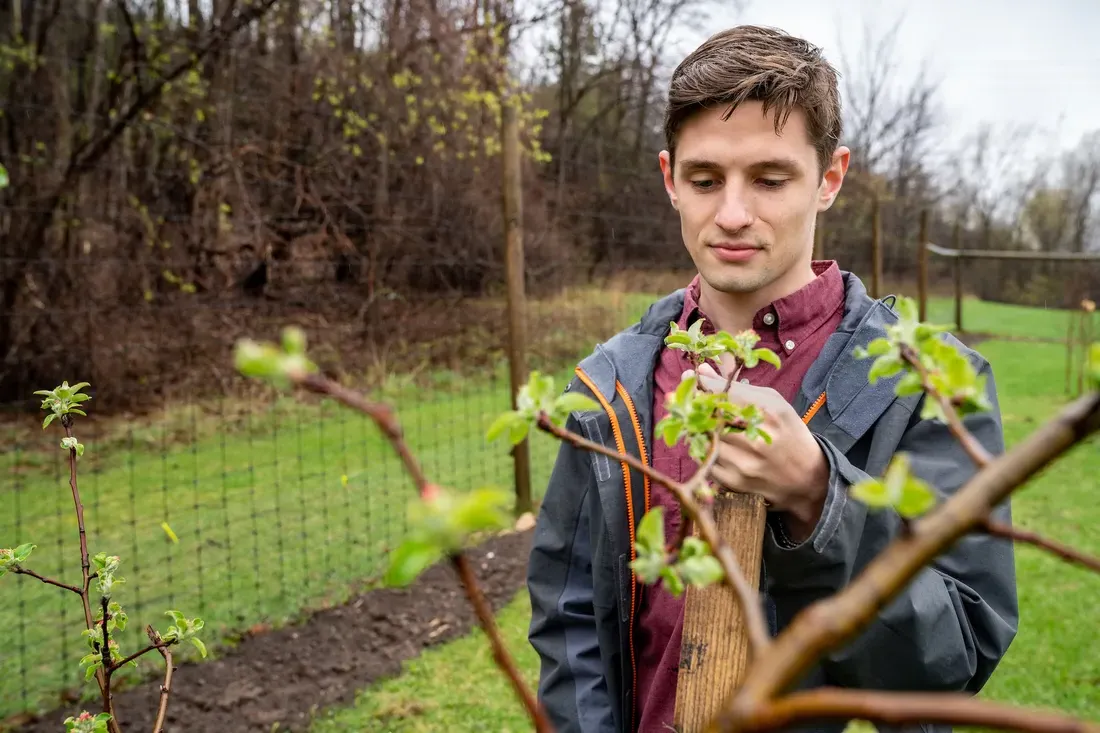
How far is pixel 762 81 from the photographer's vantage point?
161 centimetres

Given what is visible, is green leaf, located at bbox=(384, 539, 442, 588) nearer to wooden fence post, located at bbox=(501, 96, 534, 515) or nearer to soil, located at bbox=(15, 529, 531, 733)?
soil, located at bbox=(15, 529, 531, 733)

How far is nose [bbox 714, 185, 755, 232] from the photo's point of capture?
1561 millimetres

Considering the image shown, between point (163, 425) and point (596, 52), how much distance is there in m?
16.8

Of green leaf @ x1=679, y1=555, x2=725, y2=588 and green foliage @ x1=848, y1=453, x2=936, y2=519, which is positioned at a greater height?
green foliage @ x1=848, y1=453, x2=936, y2=519

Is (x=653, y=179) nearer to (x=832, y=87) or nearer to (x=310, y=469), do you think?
(x=310, y=469)

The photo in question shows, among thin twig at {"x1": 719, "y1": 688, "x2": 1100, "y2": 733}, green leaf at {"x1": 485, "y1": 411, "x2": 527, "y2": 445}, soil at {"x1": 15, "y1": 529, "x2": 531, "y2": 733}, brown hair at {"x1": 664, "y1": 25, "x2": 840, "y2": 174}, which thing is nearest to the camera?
thin twig at {"x1": 719, "y1": 688, "x2": 1100, "y2": 733}

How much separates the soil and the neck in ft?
8.65

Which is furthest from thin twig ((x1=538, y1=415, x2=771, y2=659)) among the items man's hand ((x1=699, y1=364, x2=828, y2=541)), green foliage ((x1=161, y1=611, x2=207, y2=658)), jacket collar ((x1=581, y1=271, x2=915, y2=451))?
jacket collar ((x1=581, y1=271, x2=915, y2=451))

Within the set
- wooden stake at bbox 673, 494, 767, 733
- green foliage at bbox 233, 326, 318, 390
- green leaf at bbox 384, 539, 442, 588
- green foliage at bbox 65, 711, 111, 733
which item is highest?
green foliage at bbox 233, 326, 318, 390

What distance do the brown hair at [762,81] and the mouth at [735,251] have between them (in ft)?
0.79

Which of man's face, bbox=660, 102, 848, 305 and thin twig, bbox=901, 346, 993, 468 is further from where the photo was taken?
man's face, bbox=660, 102, 848, 305

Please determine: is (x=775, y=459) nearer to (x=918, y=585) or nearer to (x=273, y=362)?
(x=918, y=585)

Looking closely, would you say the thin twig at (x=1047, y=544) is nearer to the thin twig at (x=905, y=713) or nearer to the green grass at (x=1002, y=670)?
the thin twig at (x=905, y=713)

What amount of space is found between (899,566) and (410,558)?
23 cm
